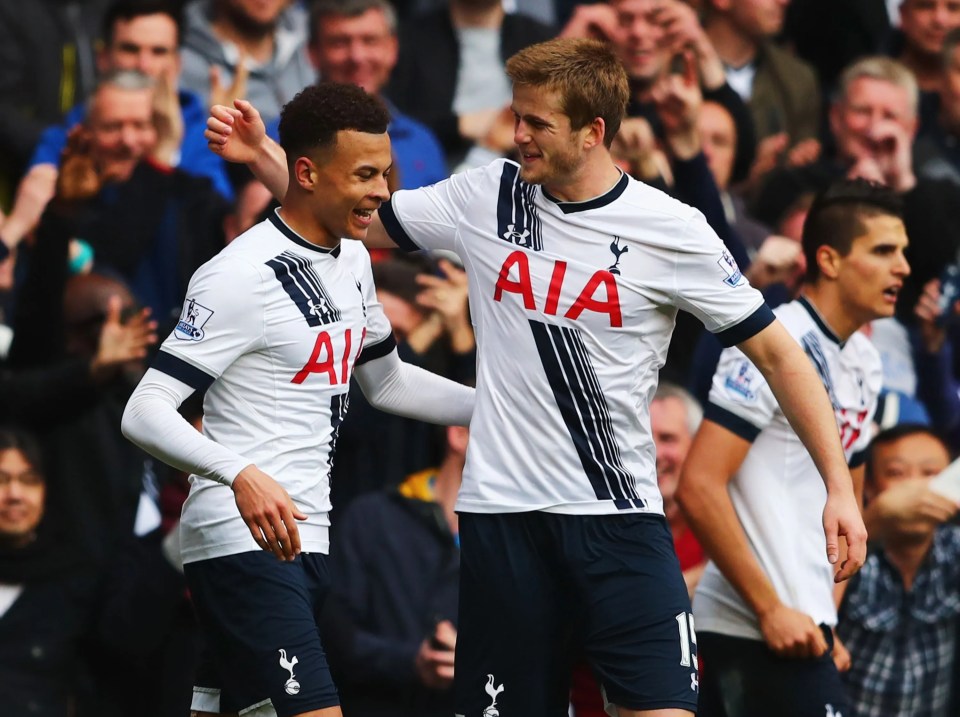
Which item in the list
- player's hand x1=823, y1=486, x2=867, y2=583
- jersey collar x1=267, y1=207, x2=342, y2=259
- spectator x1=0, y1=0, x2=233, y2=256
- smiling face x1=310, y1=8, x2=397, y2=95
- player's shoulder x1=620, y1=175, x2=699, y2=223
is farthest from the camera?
smiling face x1=310, y1=8, x2=397, y2=95

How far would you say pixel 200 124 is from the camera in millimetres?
9641

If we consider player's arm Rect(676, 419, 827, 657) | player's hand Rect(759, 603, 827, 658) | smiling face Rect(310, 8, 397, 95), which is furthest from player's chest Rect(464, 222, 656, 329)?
smiling face Rect(310, 8, 397, 95)

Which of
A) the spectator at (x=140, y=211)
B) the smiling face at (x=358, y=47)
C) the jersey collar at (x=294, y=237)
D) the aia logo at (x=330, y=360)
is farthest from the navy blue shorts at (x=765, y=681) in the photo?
the smiling face at (x=358, y=47)

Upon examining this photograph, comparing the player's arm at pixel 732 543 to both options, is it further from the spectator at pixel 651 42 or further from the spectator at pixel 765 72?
the spectator at pixel 765 72

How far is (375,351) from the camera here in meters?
5.92

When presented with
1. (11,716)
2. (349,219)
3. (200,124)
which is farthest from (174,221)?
(349,219)

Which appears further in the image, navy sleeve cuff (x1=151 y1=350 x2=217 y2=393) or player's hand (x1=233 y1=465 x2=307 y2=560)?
navy sleeve cuff (x1=151 y1=350 x2=217 y2=393)

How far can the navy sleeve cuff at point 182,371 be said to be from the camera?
5254mm

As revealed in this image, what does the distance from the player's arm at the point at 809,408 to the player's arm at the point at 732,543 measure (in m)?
0.70

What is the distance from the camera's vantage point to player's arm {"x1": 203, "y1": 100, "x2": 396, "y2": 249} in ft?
18.7

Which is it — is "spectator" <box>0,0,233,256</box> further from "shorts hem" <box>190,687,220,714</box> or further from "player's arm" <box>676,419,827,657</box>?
"shorts hem" <box>190,687,220,714</box>

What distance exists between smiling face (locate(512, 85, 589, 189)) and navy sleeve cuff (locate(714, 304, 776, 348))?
693 millimetres

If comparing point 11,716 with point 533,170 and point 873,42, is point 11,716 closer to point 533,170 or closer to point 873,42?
point 533,170

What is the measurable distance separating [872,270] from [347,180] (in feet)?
6.72
